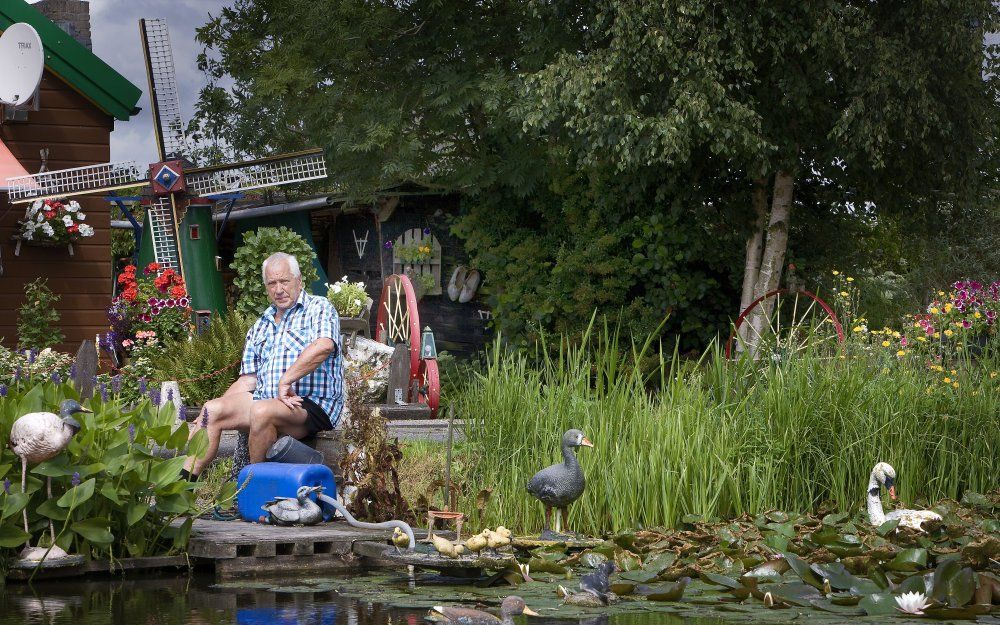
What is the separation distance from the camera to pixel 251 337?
6.08 metres

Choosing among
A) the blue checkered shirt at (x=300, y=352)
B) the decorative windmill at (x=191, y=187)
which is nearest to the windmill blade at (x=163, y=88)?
the decorative windmill at (x=191, y=187)

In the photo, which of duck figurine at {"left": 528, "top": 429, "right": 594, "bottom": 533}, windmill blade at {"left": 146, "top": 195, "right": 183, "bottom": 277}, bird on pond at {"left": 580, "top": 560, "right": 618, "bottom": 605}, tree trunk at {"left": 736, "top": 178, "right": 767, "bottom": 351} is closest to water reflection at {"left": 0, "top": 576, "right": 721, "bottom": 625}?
bird on pond at {"left": 580, "top": 560, "right": 618, "bottom": 605}

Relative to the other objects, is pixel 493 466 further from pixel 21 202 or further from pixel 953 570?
pixel 21 202

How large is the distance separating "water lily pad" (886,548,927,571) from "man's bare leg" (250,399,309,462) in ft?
9.22

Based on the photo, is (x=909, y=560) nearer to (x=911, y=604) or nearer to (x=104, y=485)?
(x=911, y=604)

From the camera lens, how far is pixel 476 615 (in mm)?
3744

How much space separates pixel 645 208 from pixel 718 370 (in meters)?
6.28

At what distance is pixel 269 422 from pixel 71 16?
859 cm

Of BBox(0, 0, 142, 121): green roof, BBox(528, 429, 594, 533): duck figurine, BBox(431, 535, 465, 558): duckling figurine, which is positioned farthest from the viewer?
BBox(0, 0, 142, 121): green roof

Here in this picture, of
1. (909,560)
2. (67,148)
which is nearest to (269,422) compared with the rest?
(909,560)

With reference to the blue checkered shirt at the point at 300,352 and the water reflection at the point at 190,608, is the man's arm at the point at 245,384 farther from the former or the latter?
the water reflection at the point at 190,608

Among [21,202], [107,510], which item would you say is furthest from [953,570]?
[21,202]

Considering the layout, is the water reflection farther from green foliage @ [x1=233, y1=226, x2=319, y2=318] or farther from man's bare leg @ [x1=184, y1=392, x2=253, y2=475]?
green foliage @ [x1=233, y1=226, x2=319, y2=318]

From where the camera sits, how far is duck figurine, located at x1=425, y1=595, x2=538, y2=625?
372cm
